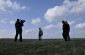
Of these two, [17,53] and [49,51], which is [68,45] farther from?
[17,53]

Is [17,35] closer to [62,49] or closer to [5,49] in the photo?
[5,49]

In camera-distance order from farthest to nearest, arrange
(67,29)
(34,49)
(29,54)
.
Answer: (67,29)
(34,49)
(29,54)

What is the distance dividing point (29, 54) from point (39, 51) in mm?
1260

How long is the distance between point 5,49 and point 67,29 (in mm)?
9554

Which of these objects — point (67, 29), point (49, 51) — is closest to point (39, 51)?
point (49, 51)

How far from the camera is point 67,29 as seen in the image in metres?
31.5

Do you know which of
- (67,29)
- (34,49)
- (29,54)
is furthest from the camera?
(67,29)

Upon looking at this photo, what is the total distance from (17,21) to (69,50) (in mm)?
11756

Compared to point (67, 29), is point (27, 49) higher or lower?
lower

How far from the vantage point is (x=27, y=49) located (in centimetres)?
2383

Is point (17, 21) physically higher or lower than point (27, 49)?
higher

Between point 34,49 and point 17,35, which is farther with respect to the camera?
point 17,35

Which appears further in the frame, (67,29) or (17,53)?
(67,29)

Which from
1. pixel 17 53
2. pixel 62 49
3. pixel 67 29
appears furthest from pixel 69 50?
pixel 67 29
